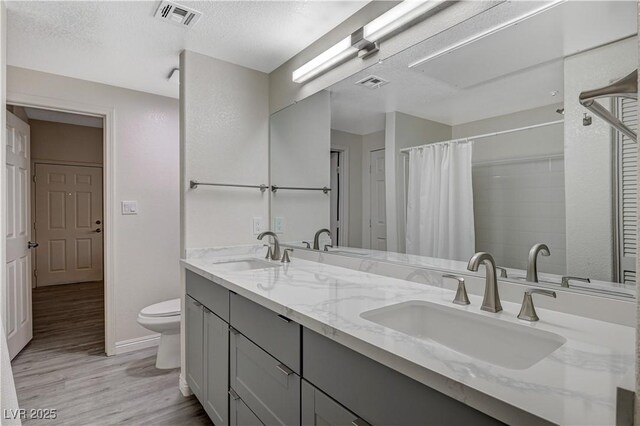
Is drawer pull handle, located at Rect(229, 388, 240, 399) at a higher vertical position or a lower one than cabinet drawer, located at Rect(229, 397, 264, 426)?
higher

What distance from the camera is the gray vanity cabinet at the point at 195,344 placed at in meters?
1.88

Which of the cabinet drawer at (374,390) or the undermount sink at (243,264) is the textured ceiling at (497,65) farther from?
the undermount sink at (243,264)

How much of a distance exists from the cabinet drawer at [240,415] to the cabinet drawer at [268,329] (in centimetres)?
30

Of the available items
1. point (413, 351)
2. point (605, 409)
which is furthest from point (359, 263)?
point (605, 409)

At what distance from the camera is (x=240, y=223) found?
2408mm

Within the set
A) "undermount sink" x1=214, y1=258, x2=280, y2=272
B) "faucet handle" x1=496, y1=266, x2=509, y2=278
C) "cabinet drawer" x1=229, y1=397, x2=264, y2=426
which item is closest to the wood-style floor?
"cabinet drawer" x1=229, y1=397, x2=264, y2=426

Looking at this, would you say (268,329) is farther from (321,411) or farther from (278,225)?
(278,225)

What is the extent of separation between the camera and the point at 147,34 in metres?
1.97

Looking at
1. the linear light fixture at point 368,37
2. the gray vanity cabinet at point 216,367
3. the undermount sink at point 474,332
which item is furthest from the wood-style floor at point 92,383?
the linear light fixture at point 368,37

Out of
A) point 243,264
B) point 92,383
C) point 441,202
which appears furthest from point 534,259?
point 92,383

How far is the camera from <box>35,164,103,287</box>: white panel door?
496 cm

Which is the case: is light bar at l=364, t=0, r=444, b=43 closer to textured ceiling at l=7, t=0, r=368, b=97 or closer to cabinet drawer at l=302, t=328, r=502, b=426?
textured ceiling at l=7, t=0, r=368, b=97

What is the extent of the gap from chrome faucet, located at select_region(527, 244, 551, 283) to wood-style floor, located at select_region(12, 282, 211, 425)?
1842 millimetres

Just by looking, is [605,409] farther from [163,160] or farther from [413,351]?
[163,160]
